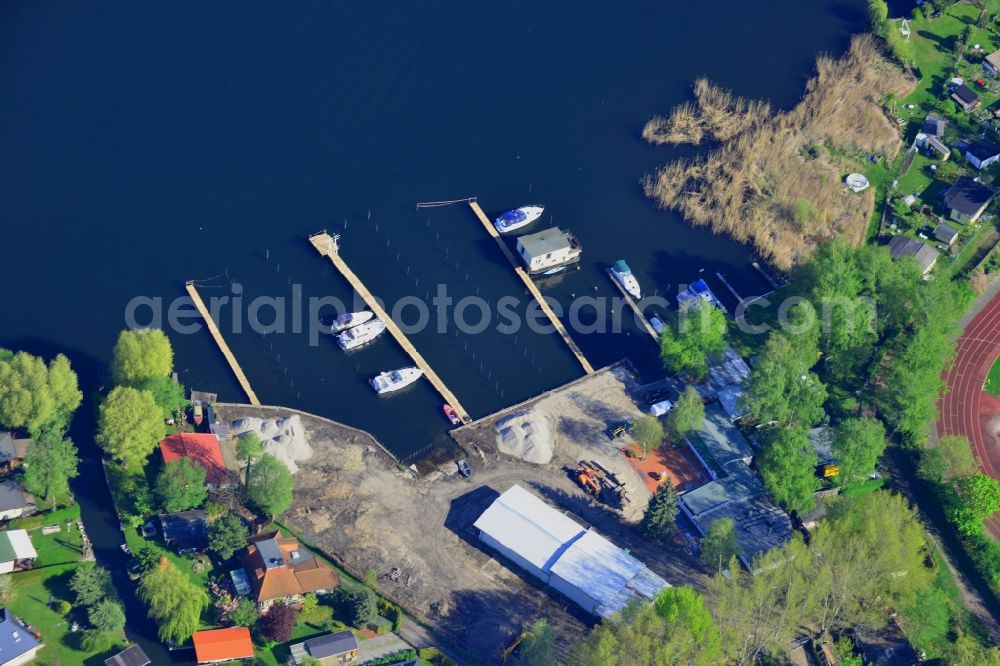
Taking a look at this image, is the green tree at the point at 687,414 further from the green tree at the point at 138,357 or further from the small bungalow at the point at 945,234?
the green tree at the point at 138,357

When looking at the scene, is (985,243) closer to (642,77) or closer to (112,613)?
(642,77)

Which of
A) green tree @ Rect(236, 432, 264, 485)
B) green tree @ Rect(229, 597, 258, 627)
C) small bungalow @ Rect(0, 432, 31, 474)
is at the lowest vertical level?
green tree @ Rect(229, 597, 258, 627)

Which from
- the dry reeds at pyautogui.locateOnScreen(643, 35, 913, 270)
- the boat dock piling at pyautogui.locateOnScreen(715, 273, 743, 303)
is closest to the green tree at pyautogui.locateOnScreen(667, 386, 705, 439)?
the boat dock piling at pyautogui.locateOnScreen(715, 273, 743, 303)

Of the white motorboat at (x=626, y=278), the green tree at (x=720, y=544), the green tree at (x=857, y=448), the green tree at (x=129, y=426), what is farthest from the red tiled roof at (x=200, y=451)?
the green tree at (x=857, y=448)

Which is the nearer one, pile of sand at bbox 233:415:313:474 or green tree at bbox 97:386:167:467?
green tree at bbox 97:386:167:467

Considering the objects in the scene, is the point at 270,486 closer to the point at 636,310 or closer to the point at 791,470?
the point at 636,310

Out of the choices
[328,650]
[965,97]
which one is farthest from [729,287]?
[328,650]

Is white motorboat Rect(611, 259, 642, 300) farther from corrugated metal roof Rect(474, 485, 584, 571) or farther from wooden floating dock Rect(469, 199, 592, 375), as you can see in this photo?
corrugated metal roof Rect(474, 485, 584, 571)

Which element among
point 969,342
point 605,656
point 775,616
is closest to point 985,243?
point 969,342
